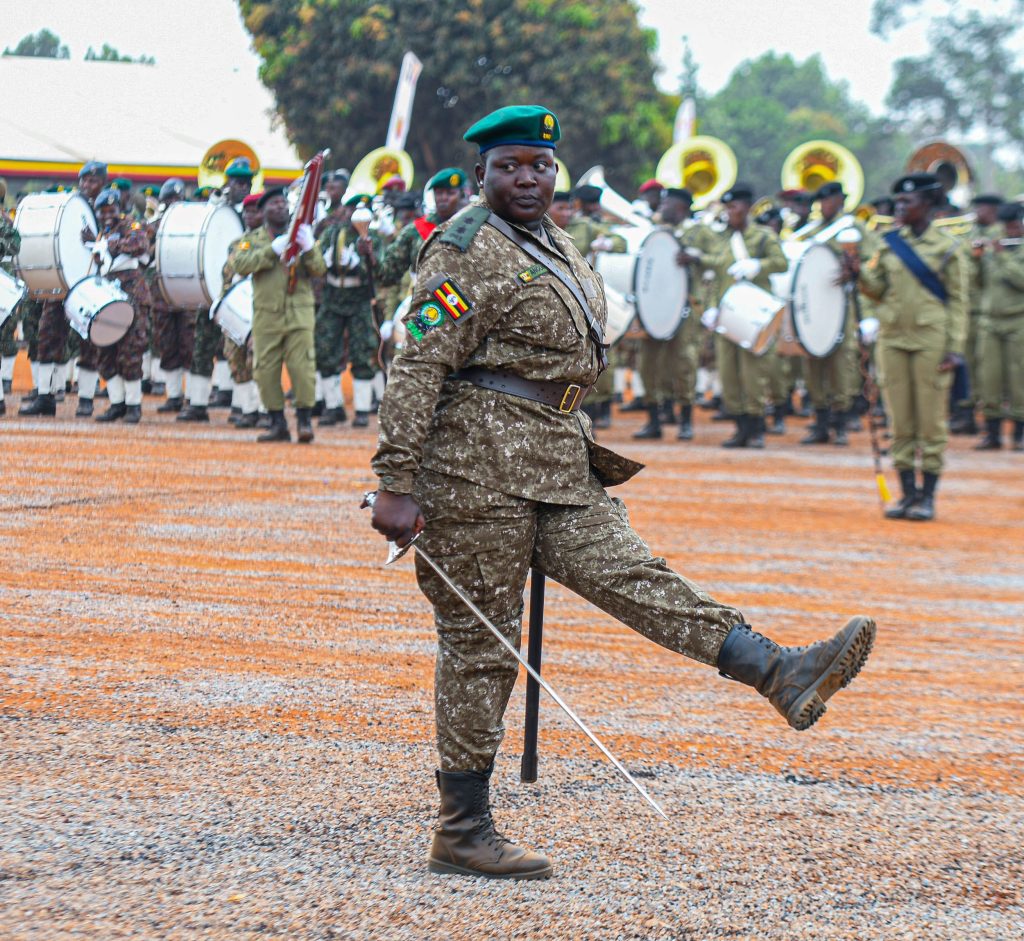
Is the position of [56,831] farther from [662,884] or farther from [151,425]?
[151,425]

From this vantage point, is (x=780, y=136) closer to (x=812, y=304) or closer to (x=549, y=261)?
(x=812, y=304)

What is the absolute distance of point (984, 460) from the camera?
1559 cm

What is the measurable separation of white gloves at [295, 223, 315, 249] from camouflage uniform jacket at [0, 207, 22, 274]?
3.19 m

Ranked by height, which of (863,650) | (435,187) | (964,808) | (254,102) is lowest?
(964,808)

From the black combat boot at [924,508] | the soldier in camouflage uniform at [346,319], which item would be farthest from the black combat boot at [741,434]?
the black combat boot at [924,508]

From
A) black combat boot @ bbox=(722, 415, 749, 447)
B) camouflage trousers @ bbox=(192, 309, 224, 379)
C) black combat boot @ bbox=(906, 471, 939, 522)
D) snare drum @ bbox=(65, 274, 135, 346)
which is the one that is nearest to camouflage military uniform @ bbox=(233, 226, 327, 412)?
snare drum @ bbox=(65, 274, 135, 346)

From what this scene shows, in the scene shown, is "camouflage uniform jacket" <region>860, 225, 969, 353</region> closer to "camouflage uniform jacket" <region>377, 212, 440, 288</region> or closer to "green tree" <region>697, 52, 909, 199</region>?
"camouflage uniform jacket" <region>377, 212, 440, 288</region>

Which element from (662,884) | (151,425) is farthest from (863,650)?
(151,425)

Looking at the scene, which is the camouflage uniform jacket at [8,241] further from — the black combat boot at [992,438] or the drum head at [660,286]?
the black combat boot at [992,438]

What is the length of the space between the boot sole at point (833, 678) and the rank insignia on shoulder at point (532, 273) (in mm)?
1139

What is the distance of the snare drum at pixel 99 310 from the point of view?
10.8 meters

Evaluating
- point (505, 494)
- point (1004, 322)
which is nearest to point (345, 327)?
point (1004, 322)

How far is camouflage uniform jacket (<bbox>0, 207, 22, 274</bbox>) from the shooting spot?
8.52m

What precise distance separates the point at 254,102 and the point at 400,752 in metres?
8.75
